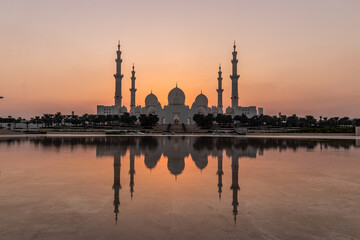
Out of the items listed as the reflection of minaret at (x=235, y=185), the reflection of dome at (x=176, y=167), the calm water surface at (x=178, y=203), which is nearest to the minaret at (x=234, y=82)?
the reflection of dome at (x=176, y=167)

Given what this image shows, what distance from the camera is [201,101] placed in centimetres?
9362

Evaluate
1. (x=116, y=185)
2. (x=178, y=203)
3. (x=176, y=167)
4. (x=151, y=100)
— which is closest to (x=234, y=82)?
(x=151, y=100)

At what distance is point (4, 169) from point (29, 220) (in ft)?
25.7

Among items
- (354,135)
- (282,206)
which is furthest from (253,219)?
(354,135)

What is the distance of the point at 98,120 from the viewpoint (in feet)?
246

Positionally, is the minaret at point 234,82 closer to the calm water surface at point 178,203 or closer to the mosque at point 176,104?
the mosque at point 176,104

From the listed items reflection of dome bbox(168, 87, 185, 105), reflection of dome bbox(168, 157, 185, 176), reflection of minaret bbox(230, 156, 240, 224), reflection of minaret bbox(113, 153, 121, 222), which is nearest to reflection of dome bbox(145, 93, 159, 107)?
reflection of dome bbox(168, 87, 185, 105)

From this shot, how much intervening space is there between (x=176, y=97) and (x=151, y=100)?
12541 millimetres

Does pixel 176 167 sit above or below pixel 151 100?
below

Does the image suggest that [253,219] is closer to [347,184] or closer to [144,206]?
[144,206]

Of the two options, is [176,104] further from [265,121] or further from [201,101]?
[265,121]

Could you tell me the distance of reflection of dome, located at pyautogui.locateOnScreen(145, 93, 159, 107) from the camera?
A: 9446 centimetres

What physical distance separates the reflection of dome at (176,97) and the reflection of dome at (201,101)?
25.2ft

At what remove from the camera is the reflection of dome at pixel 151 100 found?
310 feet
